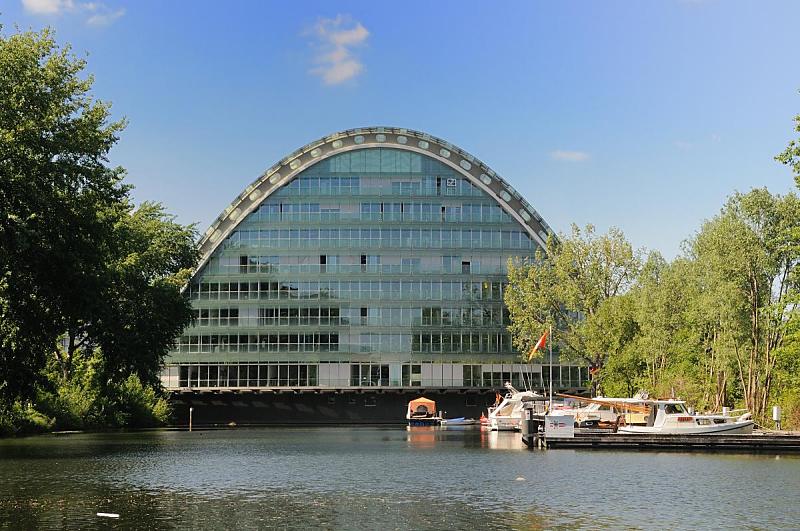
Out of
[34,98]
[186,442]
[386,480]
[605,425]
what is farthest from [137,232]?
[386,480]

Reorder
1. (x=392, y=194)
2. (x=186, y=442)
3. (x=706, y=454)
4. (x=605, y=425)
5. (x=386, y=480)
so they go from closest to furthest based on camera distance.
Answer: (x=386, y=480) → (x=706, y=454) → (x=186, y=442) → (x=605, y=425) → (x=392, y=194)

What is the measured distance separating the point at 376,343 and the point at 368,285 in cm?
805

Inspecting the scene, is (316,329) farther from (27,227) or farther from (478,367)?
(27,227)

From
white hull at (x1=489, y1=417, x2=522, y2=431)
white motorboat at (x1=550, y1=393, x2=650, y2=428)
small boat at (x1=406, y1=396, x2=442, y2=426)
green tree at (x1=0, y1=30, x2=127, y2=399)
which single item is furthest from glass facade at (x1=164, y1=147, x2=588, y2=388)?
green tree at (x1=0, y1=30, x2=127, y2=399)

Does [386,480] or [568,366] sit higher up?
[568,366]

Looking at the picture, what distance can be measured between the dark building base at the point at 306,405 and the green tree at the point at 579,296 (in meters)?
21.4

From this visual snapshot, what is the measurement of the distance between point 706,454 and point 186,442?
3833cm

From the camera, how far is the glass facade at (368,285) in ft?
446

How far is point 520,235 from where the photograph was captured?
5428 inches

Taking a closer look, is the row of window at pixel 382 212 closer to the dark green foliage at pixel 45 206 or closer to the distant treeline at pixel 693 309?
the distant treeline at pixel 693 309

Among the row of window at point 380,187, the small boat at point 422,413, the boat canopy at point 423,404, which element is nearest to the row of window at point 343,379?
the small boat at point 422,413

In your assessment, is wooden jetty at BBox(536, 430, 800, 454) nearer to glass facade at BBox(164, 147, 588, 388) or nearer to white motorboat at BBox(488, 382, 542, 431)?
white motorboat at BBox(488, 382, 542, 431)

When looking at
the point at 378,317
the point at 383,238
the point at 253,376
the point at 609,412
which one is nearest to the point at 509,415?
the point at 609,412

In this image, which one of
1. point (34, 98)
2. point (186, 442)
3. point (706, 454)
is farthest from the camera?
point (186, 442)
